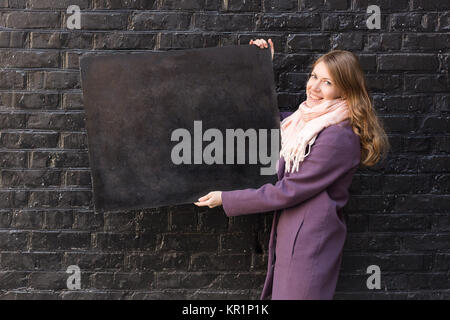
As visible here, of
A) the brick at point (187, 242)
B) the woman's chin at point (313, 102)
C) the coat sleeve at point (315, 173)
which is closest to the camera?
the coat sleeve at point (315, 173)

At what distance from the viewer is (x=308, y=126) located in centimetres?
248

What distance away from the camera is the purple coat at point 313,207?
2.42m

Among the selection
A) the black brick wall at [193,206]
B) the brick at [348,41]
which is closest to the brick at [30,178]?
the black brick wall at [193,206]

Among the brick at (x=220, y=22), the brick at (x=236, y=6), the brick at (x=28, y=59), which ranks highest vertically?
the brick at (x=236, y=6)

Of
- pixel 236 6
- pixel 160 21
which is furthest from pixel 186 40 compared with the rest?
pixel 236 6

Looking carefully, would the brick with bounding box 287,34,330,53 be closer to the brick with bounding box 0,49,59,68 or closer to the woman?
the woman

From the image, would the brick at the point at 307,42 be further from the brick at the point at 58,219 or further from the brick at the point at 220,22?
the brick at the point at 58,219

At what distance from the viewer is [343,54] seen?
99.3 inches

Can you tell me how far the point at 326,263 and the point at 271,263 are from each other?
1.05ft

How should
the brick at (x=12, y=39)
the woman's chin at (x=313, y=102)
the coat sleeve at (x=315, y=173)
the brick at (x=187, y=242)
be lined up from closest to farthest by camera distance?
1. the coat sleeve at (x=315, y=173)
2. the woman's chin at (x=313, y=102)
3. the brick at (x=12, y=39)
4. the brick at (x=187, y=242)

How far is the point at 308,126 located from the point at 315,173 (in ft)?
0.79

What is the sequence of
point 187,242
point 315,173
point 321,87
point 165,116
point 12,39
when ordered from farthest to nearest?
point 187,242 < point 12,39 < point 165,116 < point 321,87 < point 315,173

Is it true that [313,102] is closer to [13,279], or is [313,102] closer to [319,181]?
[319,181]

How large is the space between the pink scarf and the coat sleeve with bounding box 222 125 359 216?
3 cm
